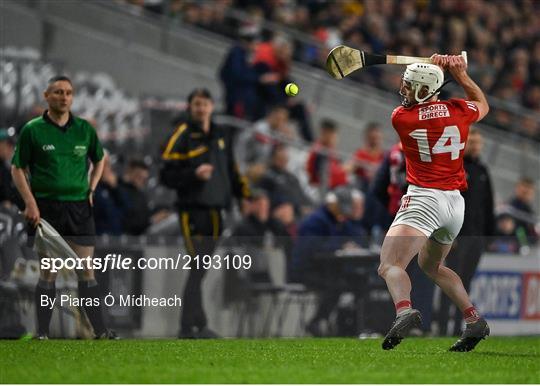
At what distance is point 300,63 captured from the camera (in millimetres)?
19891

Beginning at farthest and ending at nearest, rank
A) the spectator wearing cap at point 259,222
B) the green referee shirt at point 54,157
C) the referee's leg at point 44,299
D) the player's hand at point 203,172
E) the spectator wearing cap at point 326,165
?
the spectator wearing cap at point 326,165
the spectator wearing cap at point 259,222
the player's hand at point 203,172
the referee's leg at point 44,299
the green referee shirt at point 54,157

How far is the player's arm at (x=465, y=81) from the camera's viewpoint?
10.2m

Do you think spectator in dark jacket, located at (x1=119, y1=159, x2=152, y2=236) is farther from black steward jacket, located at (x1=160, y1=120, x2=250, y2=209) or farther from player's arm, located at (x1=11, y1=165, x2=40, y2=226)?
player's arm, located at (x1=11, y1=165, x2=40, y2=226)

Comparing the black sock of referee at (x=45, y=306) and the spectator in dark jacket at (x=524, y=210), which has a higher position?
the spectator in dark jacket at (x=524, y=210)

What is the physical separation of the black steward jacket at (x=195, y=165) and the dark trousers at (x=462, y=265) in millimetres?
2220

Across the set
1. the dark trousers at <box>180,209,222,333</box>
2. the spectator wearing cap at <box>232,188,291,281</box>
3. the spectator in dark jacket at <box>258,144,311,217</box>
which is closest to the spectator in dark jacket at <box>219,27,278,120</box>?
the spectator in dark jacket at <box>258,144,311,217</box>

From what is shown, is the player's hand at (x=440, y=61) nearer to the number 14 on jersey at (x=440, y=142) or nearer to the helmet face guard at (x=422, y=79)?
the helmet face guard at (x=422, y=79)

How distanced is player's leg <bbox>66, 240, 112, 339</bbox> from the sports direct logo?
10.3 ft

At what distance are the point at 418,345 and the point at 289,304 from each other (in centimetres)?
173

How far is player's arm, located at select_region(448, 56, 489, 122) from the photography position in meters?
10.2

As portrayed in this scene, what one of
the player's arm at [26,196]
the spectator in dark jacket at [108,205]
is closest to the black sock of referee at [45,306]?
the player's arm at [26,196]

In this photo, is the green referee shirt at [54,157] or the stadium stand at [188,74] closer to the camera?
the green referee shirt at [54,157]

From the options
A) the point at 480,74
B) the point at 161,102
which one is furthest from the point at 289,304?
the point at 480,74

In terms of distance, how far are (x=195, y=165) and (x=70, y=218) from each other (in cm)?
167
